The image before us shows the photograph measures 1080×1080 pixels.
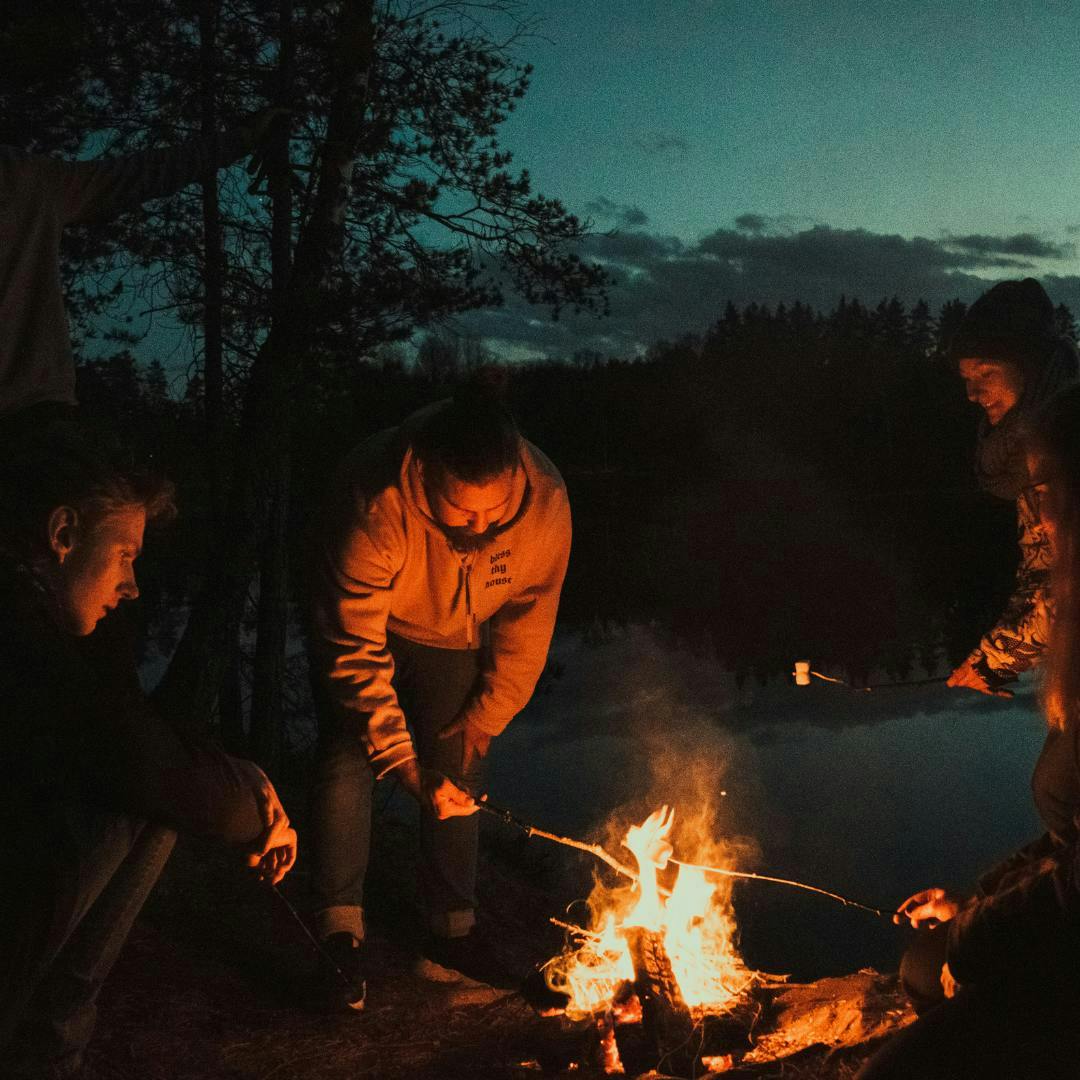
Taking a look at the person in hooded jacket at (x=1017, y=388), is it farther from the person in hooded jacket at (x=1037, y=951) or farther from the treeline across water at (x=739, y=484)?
the person in hooded jacket at (x=1037, y=951)

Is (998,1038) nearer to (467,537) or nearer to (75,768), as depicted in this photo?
(75,768)

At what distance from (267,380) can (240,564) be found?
100 centimetres

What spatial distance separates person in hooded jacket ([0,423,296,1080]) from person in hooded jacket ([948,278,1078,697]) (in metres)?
2.82

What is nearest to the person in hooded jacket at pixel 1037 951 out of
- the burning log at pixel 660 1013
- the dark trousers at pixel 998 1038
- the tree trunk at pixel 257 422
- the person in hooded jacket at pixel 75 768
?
the dark trousers at pixel 998 1038

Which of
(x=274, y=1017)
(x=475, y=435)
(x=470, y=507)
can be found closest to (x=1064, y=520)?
(x=475, y=435)

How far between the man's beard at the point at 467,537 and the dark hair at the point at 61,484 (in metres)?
1.14

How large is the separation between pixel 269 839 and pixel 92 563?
2.73ft

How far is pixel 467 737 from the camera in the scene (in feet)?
12.6

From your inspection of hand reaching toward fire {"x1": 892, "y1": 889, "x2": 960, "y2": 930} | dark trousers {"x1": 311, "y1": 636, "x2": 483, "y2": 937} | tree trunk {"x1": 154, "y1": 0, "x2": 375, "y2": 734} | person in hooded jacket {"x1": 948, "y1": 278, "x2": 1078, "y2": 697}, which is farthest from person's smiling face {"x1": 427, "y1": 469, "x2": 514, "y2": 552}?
tree trunk {"x1": 154, "y1": 0, "x2": 375, "y2": 734}

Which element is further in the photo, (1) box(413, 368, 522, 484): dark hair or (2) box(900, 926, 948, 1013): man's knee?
(1) box(413, 368, 522, 484): dark hair

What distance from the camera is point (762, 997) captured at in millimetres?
3561

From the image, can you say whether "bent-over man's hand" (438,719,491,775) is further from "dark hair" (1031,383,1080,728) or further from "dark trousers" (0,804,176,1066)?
"dark hair" (1031,383,1080,728)

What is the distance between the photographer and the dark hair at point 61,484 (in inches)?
92.3

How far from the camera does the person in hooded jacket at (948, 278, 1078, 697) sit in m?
3.88
